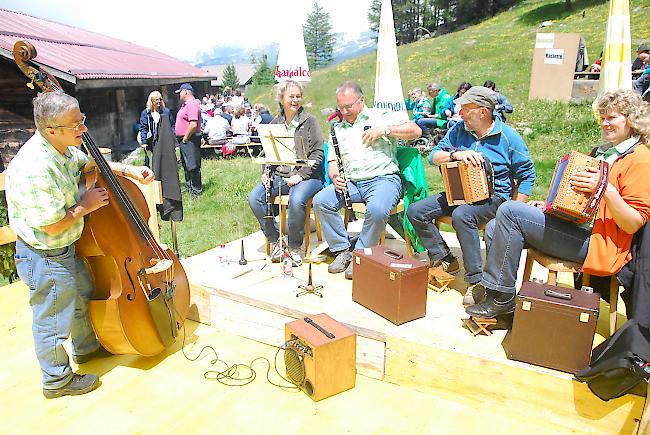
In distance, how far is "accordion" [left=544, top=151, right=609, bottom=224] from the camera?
8.48ft

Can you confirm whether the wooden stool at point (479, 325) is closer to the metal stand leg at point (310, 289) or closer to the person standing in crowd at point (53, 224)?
the metal stand leg at point (310, 289)

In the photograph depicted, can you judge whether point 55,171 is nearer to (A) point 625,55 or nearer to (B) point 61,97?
(B) point 61,97

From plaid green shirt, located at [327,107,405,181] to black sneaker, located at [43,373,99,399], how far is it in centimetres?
243

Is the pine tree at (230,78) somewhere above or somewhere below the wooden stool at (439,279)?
above

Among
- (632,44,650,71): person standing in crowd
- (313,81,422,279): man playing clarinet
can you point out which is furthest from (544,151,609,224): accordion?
(632,44,650,71): person standing in crowd

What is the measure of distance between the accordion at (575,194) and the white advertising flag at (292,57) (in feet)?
12.6

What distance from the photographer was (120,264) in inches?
111

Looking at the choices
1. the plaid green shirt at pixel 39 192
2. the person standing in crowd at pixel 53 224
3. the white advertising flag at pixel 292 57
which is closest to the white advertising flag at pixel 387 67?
the white advertising flag at pixel 292 57

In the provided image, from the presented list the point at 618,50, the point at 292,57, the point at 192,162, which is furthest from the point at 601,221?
the point at 192,162

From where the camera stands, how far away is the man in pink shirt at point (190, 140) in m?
8.12

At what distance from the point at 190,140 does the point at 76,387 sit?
19.3 ft

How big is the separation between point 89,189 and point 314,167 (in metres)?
2.02

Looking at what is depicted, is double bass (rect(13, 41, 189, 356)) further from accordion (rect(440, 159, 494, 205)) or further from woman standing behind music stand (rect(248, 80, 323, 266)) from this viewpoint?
accordion (rect(440, 159, 494, 205))

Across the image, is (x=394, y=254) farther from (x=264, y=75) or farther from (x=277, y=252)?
(x=264, y=75)
